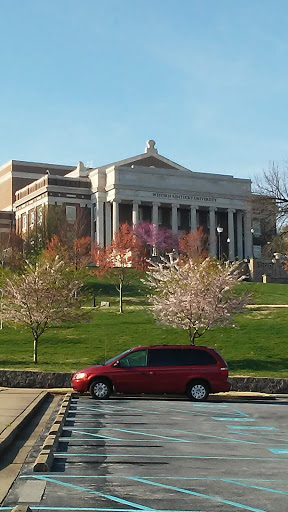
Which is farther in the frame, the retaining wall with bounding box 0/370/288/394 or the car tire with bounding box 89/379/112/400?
the retaining wall with bounding box 0/370/288/394

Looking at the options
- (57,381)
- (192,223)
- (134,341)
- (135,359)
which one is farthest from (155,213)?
(135,359)

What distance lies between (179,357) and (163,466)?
12923 millimetres

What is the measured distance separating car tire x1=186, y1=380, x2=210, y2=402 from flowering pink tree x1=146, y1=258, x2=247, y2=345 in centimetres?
1114

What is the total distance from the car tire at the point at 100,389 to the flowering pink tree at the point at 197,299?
39.3ft

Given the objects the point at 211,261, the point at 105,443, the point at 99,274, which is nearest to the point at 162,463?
the point at 105,443

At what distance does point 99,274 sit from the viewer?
6212 centimetres

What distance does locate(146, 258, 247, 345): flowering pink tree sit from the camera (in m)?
35.3

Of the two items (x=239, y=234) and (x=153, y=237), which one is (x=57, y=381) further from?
(x=239, y=234)

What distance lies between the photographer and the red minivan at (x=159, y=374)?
2286 cm

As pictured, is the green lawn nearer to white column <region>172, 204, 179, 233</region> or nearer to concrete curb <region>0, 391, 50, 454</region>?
concrete curb <region>0, 391, 50, 454</region>

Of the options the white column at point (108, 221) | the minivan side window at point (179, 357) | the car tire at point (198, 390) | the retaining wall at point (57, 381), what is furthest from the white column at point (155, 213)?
the car tire at point (198, 390)

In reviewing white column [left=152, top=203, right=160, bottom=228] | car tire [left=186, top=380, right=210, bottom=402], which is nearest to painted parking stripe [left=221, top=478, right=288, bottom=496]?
car tire [left=186, top=380, right=210, bottom=402]

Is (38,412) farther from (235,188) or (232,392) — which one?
(235,188)

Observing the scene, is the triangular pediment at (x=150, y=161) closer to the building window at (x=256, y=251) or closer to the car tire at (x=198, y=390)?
the building window at (x=256, y=251)
